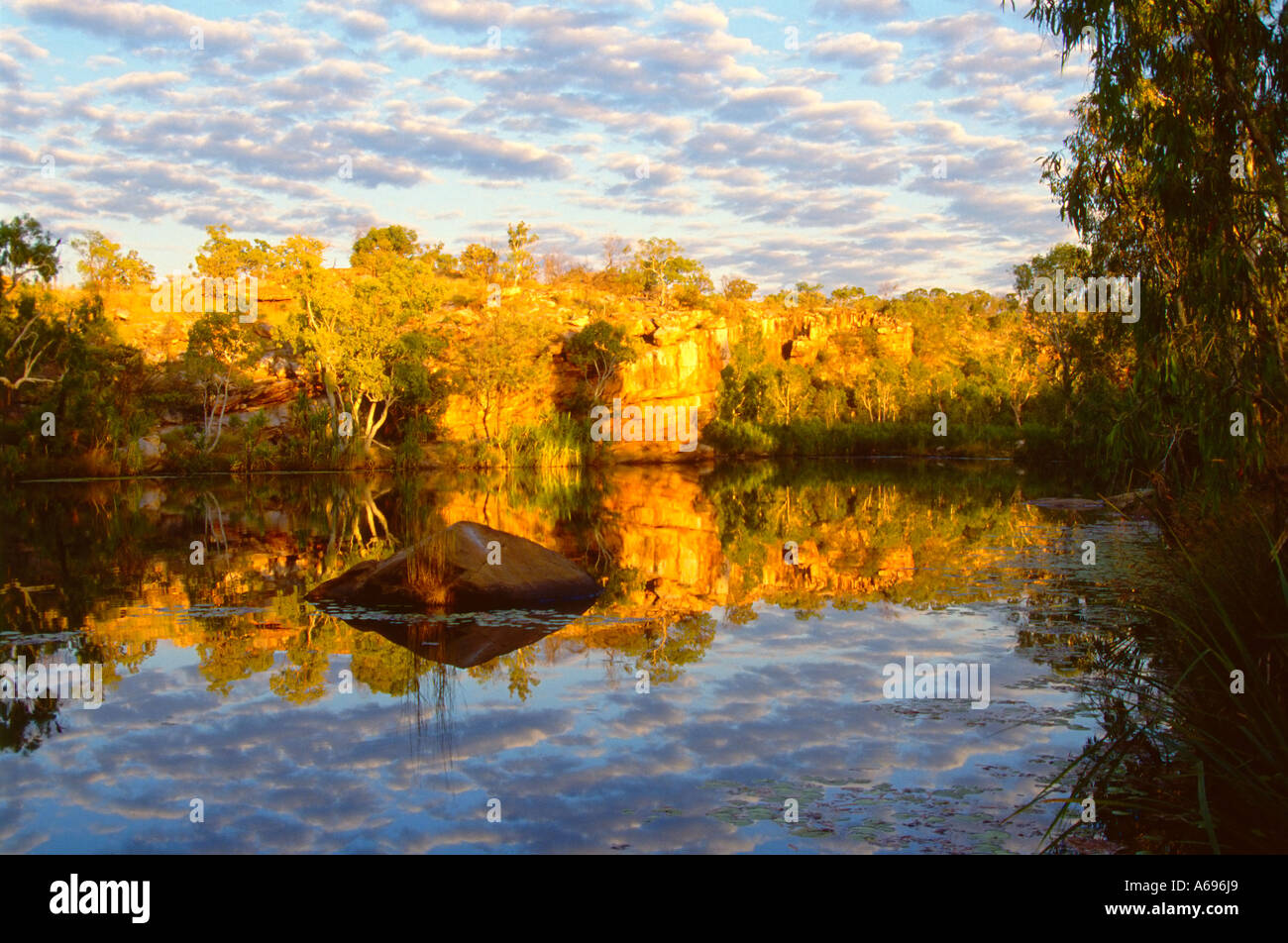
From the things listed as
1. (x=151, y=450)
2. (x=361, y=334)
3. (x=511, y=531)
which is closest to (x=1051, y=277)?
(x=361, y=334)

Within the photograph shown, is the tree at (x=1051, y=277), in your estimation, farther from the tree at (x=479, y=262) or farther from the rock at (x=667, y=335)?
the tree at (x=479, y=262)

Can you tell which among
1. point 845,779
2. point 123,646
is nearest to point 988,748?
point 845,779

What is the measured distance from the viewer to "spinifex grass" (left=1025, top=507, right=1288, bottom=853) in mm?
4531

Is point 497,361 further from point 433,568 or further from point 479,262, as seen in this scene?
point 433,568

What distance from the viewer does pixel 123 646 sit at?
8.83 m

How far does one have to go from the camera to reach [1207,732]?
200 inches

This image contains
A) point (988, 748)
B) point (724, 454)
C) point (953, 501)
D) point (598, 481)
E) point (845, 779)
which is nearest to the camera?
point (845, 779)

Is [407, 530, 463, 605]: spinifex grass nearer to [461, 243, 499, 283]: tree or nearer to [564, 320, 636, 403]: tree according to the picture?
[564, 320, 636, 403]: tree

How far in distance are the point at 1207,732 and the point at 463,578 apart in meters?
7.23

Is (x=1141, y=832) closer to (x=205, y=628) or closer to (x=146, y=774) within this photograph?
(x=146, y=774)

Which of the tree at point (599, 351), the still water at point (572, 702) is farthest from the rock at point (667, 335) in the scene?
the still water at point (572, 702)
